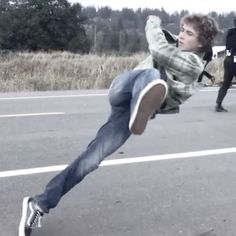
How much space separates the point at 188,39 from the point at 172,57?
0.21 meters

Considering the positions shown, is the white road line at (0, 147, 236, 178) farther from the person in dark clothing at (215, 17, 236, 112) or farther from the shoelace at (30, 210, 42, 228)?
the person in dark clothing at (215, 17, 236, 112)

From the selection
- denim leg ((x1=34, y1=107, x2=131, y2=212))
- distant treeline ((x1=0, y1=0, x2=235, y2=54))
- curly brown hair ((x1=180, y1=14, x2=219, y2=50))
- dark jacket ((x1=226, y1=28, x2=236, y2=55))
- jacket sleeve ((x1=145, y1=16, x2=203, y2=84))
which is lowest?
distant treeline ((x1=0, y1=0, x2=235, y2=54))

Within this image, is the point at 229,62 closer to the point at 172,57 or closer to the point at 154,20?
the point at 154,20

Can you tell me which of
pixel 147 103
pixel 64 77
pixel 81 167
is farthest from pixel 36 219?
pixel 64 77

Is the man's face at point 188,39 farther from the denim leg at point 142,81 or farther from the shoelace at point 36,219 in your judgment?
the shoelace at point 36,219

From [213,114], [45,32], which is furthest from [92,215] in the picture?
[45,32]

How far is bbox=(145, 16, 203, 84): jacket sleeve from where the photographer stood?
11.9 feet

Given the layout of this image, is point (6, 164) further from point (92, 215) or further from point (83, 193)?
point (92, 215)

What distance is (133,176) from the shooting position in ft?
17.9

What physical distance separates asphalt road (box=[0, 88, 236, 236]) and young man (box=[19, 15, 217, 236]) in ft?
1.36

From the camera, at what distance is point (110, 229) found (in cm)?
414

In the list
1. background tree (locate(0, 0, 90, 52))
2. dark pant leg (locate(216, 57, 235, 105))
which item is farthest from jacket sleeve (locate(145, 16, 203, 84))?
background tree (locate(0, 0, 90, 52))

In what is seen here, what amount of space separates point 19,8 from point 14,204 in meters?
63.1

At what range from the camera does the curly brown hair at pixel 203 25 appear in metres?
3.68
